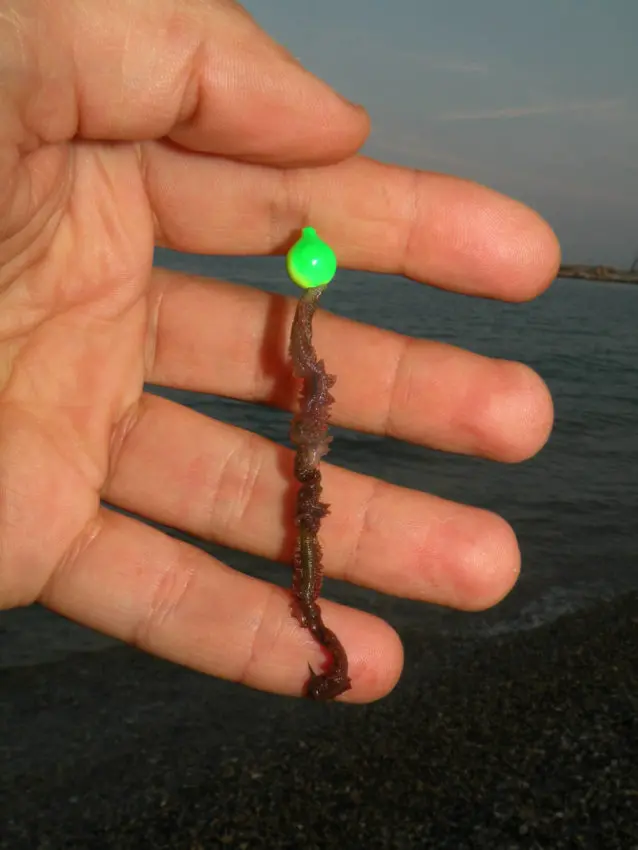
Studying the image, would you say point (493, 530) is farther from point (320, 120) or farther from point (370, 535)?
point (320, 120)

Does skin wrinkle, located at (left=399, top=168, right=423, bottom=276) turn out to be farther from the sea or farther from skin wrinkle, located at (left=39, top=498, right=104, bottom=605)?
the sea

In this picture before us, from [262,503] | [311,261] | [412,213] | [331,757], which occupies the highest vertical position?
[412,213]

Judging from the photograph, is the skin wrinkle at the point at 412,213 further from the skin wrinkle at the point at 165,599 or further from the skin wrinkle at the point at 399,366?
the skin wrinkle at the point at 165,599

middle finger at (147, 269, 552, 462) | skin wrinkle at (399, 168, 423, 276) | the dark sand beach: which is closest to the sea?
the dark sand beach

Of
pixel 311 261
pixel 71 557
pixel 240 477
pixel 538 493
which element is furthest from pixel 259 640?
pixel 538 493

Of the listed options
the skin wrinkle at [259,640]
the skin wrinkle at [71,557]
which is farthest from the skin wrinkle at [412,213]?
the skin wrinkle at [71,557]

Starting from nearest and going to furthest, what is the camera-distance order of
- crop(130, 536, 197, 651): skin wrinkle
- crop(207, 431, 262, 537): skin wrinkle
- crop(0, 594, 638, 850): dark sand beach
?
crop(130, 536, 197, 651): skin wrinkle
crop(207, 431, 262, 537): skin wrinkle
crop(0, 594, 638, 850): dark sand beach

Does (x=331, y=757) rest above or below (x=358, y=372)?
below

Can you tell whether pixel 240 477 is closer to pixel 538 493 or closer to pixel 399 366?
pixel 399 366
